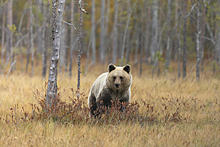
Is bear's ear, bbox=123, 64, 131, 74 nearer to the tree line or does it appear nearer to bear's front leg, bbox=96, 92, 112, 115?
bear's front leg, bbox=96, 92, 112, 115

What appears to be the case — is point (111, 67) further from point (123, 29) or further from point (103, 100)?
point (123, 29)

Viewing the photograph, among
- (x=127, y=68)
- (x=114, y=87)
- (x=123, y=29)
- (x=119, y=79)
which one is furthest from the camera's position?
(x=123, y=29)

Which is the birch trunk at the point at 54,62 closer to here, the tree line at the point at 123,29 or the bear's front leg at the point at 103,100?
the tree line at the point at 123,29

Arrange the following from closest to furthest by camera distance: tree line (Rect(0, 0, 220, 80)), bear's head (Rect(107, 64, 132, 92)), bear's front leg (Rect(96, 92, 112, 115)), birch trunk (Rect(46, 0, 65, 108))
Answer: bear's head (Rect(107, 64, 132, 92)) < birch trunk (Rect(46, 0, 65, 108)) < bear's front leg (Rect(96, 92, 112, 115)) < tree line (Rect(0, 0, 220, 80))

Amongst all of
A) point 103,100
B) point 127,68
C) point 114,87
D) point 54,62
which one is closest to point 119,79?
point 114,87

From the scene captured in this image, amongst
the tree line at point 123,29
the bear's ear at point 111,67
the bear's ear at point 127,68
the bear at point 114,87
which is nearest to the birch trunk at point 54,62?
the tree line at point 123,29

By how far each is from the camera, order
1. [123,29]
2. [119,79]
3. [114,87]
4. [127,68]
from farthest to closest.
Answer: [123,29] → [127,68] → [114,87] → [119,79]

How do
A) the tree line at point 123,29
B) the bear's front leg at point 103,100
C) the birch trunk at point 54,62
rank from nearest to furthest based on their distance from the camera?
the birch trunk at point 54,62, the bear's front leg at point 103,100, the tree line at point 123,29

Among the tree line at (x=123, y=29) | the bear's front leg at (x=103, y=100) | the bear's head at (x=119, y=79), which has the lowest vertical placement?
the bear's front leg at (x=103, y=100)

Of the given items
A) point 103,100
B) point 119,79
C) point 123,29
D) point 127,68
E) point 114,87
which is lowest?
point 103,100

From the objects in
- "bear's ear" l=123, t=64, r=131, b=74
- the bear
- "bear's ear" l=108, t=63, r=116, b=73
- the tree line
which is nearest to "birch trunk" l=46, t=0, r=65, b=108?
the tree line

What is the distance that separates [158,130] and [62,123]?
183 centimetres

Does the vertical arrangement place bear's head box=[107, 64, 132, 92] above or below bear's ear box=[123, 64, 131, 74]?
below

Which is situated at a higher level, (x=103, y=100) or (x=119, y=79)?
(x=119, y=79)
